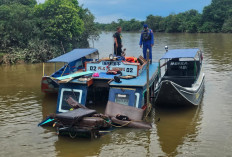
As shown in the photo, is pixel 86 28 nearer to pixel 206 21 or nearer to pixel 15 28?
pixel 15 28

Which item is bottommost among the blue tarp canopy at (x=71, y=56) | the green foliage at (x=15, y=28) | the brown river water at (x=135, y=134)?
the brown river water at (x=135, y=134)

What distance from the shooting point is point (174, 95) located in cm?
1026

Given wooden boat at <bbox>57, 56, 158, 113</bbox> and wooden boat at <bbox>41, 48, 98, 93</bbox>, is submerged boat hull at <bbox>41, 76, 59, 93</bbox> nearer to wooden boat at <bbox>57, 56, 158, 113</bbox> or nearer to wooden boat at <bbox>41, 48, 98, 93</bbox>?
wooden boat at <bbox>41, 48, 98, 93</bbox>

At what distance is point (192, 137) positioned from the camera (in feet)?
27.7

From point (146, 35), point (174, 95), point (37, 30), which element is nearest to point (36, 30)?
point (37, 30)

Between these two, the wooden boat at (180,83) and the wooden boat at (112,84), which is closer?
the wooden boat at (112,84)

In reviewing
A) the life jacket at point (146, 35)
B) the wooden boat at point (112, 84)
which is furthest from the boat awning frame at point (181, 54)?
the life jacket at point (146, 35)

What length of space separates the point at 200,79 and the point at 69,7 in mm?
15453

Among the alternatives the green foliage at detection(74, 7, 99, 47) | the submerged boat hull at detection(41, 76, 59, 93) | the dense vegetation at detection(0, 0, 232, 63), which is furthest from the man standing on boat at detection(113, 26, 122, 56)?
the green foliage at detection(74, 7, 99, 47)

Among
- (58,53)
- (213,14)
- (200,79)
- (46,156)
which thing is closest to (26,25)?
(58,53)

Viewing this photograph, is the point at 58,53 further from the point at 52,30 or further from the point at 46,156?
the point at 46,156

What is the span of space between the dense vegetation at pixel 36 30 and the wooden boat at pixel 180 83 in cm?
1312

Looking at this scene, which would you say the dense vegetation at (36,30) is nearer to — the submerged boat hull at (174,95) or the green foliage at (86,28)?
the green foliage at (86,28)

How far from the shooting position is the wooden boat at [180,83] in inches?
398
